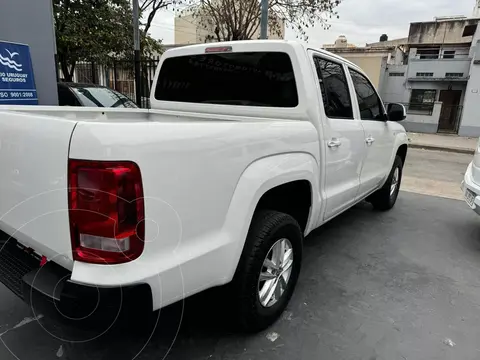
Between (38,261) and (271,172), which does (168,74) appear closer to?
(271,172)

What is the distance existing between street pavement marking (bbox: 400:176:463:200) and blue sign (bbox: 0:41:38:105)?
6359mm

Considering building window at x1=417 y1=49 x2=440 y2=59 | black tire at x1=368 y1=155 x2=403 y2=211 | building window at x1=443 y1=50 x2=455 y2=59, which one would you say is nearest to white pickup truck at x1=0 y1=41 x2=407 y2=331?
black tire at x1=368 y1=155 x2=403 y2=211

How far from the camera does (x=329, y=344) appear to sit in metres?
2.41

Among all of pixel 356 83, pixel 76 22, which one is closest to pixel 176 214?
pixel 356 83

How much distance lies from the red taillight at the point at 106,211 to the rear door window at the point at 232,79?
5.60 ft

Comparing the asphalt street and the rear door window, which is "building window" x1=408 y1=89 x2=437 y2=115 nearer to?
the asphalt street

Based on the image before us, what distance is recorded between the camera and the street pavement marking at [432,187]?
6.59 metres

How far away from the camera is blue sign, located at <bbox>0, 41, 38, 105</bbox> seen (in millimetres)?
4840

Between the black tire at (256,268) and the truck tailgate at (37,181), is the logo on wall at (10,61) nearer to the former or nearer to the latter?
the truck tailgate at (37,181)

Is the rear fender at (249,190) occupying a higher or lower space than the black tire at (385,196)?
higher

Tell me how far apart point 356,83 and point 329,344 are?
2585 millimetres

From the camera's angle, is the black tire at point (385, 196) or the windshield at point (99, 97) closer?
the black tire at point (385, 196)

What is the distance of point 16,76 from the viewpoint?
5035 mm

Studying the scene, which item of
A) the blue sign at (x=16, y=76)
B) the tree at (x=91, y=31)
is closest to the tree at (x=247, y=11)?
the tree at (x=91, y=31)
